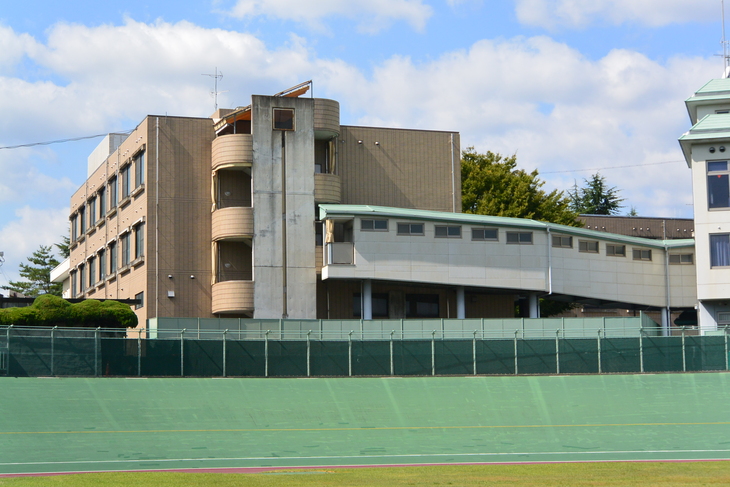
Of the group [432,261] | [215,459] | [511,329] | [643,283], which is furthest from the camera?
[643,283]

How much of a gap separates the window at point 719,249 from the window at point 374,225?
1680 cm

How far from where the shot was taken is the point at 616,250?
54.2m

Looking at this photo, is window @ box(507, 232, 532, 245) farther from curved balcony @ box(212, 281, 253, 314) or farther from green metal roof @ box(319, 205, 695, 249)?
curved balcony @ box(212, 281, 253, 314)

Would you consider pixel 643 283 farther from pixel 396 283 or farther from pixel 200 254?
pixel 200 254

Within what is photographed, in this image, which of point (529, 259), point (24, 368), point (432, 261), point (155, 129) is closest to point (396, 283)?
point (432, 261)

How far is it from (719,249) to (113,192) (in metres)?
36.5

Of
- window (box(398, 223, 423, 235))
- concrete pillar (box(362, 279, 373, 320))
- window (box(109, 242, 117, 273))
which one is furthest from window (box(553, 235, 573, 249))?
window (box(109, 242, 117, 273))

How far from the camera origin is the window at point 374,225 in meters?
50.6

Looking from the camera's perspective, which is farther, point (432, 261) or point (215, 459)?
point (432, 261)

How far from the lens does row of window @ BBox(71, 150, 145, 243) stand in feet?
182

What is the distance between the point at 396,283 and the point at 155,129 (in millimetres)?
15379

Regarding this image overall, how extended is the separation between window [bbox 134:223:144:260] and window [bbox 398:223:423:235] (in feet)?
46.6

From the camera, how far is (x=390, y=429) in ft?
119

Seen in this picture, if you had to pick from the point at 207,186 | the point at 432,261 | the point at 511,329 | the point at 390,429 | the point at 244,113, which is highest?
the point at 244,113
